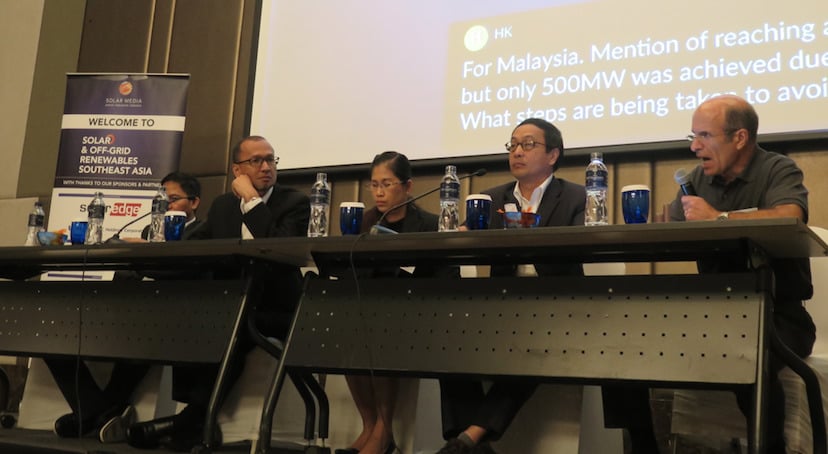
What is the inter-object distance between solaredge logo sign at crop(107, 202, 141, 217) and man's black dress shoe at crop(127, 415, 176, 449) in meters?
2.02

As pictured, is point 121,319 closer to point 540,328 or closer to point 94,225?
point 94,225

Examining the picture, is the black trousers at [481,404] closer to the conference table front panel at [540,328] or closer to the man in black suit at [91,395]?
the conference table front panel at [540,328]

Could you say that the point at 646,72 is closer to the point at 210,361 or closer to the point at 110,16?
the point at 210,361

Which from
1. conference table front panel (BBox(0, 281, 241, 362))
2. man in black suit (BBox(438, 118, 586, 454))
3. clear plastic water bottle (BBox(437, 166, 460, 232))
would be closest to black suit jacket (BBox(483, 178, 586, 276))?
man in black suit (BBox(438, 118, 586, 454))

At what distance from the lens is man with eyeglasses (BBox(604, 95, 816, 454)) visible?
1814mm

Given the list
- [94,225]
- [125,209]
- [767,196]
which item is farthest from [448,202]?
[125,209]

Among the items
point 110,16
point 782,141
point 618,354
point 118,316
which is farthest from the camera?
point 110,16

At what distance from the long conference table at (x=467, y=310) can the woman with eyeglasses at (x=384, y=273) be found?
0.25 metres

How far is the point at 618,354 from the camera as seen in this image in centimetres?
164

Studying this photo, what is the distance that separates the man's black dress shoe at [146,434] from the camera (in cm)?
224

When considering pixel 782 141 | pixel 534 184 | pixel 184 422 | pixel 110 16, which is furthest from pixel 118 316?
pixel 110 16

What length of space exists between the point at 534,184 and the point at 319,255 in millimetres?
812

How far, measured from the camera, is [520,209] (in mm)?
2492

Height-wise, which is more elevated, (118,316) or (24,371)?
(118,316)
